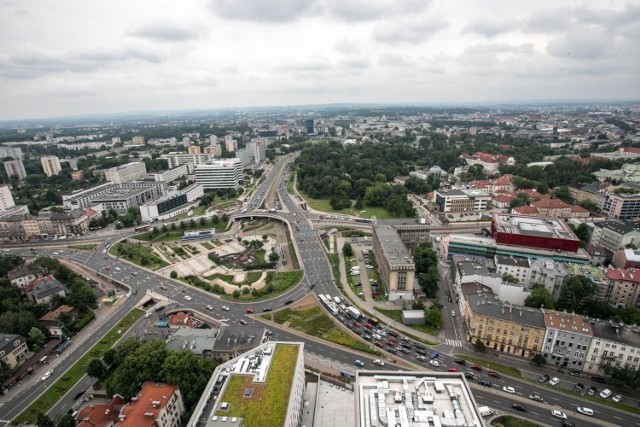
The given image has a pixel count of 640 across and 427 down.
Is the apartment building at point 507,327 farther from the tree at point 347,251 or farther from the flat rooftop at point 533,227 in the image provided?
the tree at point 347,251

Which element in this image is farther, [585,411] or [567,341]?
[567,341]

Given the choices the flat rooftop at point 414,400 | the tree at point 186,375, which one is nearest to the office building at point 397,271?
the flat rooftop at point 414,400

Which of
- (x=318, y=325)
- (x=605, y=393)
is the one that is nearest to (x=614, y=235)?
(x=605, y=393)

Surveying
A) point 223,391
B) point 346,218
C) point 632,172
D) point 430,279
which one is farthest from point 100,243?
point 632,172

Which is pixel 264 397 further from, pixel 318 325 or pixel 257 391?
pixel 318 325

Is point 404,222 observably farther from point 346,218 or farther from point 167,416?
point 167,416

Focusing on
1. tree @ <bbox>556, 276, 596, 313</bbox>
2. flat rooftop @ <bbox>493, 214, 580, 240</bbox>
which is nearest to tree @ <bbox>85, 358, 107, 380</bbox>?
tree @ <bbox>556, 276, 596, 313</bbox>

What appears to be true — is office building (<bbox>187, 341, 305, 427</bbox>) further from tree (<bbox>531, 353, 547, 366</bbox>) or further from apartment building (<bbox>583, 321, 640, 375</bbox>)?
apartment building (<bbox>583, 321, 640, 375</bbox>)
